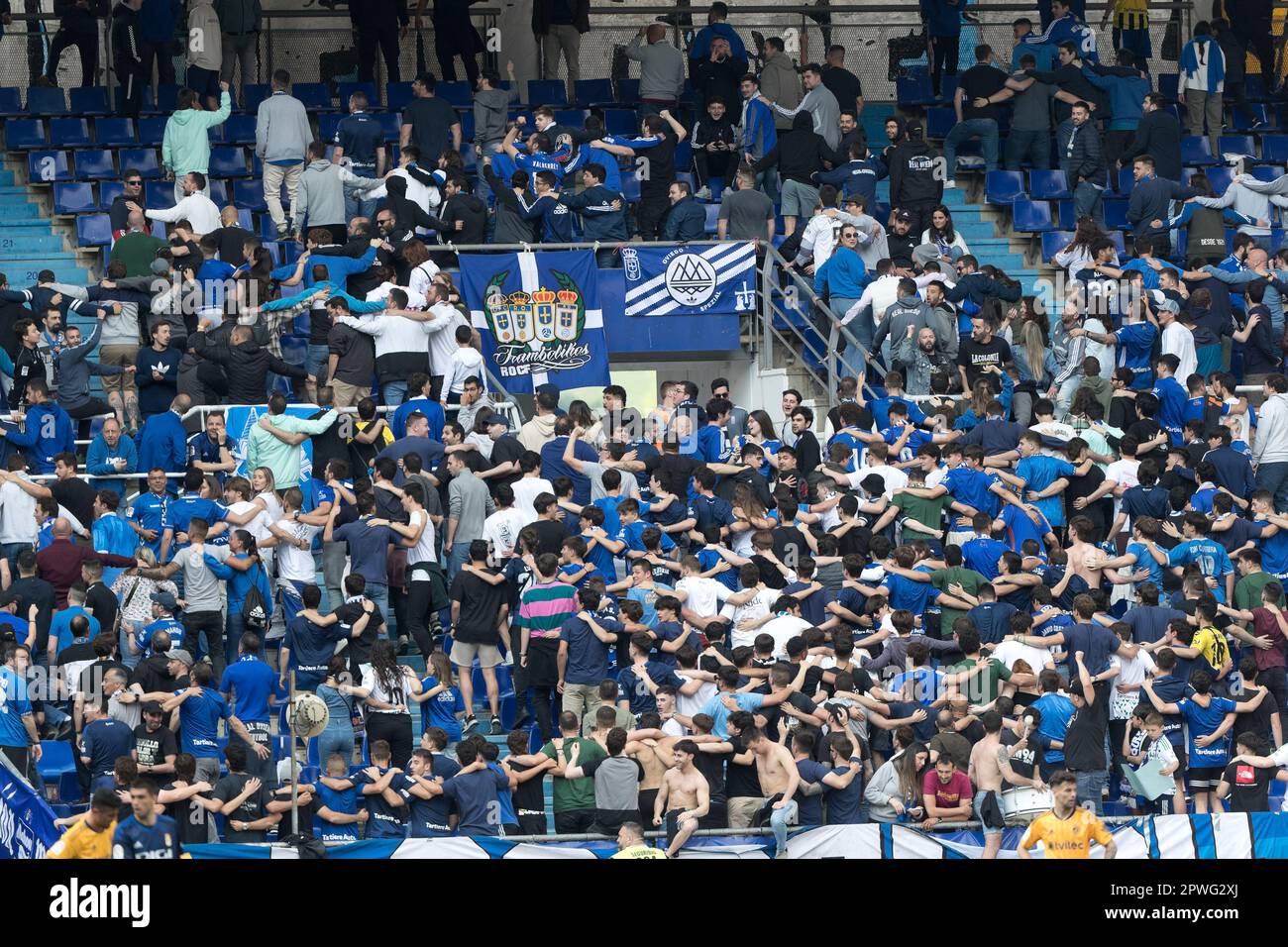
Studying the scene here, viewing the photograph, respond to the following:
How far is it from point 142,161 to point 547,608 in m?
9.71

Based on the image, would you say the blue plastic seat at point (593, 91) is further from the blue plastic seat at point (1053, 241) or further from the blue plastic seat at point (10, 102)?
the blue plastic seat at point (10, 102)

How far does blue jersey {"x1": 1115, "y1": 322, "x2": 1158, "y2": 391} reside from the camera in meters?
22.2

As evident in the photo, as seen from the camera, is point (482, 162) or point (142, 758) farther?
point (482, 162)

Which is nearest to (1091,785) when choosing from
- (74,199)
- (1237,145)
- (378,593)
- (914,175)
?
(378,593)

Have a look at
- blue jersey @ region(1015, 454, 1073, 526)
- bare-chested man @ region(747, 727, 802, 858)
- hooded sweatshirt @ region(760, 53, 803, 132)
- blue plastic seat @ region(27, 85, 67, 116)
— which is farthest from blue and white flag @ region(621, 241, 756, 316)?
bare-chested man @ region(747, 727, 802, 858)

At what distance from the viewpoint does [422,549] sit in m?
18.8

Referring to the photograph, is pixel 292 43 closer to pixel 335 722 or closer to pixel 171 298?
pixel 171 298

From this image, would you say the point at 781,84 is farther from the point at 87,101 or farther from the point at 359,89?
the point at 87,101

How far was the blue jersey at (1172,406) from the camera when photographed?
21.6 meters

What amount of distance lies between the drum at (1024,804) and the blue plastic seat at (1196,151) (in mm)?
12578

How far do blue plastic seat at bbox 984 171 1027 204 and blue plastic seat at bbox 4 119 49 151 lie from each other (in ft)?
34.0

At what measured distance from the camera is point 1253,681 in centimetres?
1775
